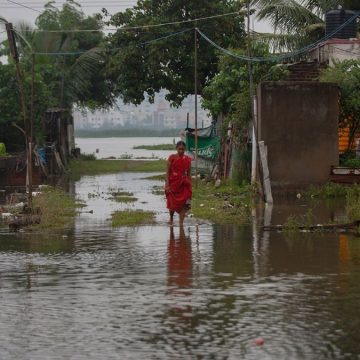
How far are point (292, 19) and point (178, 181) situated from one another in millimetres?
18371

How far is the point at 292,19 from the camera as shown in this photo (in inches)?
1283

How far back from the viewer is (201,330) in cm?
736

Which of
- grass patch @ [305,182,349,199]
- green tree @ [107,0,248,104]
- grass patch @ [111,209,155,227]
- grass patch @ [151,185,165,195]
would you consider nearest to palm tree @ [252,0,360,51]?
green tree @ [107,0,248,104]

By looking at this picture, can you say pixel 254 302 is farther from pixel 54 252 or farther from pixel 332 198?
pixel 332 198

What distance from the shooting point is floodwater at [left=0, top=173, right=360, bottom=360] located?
686cm

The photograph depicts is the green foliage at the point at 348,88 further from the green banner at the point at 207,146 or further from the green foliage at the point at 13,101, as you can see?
the green foliage at the point at 13,101

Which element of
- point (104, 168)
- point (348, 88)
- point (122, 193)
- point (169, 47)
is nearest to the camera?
point (348, 88)

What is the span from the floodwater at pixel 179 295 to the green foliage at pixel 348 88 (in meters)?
7.75

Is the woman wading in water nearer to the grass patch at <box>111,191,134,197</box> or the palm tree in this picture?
the grass patch at <box>111,191,134,197</box>

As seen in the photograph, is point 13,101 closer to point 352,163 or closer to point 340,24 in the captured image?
point 340,24

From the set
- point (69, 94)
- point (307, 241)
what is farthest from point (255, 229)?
point (69, 94)

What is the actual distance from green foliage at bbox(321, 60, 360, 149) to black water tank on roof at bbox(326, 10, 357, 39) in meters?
4.69

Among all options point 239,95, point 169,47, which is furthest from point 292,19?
point 239,95

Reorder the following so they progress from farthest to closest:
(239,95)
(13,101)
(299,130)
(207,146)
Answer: (13,101), (207,146), (239,95), (299,130)
